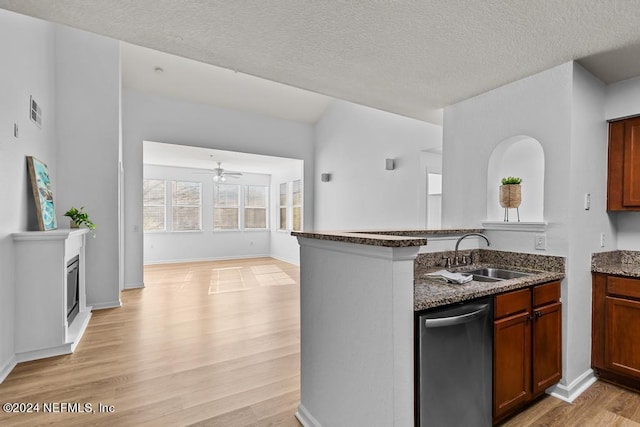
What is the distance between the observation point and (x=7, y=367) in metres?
2.52

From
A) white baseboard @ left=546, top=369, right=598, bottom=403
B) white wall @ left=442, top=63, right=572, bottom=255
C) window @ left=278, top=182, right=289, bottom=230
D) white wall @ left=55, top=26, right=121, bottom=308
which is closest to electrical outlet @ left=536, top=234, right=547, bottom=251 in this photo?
white wall @ left=442, top=63, right=572, bottom=255

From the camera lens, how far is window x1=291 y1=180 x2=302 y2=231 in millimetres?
8070

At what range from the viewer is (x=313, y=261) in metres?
1.87

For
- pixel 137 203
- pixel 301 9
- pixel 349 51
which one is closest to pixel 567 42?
pixel 349 51

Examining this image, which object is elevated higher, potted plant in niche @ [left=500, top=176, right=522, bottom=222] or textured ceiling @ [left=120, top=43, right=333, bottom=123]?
textured ceiling @ [left=120, top=43, right=333, bottom=123]

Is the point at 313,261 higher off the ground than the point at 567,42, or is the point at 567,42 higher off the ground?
the point at 567,42

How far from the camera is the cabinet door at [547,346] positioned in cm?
206

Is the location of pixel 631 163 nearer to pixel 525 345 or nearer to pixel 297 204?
pixel 525 345

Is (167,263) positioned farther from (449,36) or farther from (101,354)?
(449,36)

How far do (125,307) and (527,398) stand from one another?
471 centimetres

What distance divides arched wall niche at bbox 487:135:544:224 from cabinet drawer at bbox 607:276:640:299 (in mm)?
695

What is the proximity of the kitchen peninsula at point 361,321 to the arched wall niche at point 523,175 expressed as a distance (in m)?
0.92

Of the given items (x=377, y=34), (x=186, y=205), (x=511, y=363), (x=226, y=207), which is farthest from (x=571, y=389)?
(x=186, y=205)

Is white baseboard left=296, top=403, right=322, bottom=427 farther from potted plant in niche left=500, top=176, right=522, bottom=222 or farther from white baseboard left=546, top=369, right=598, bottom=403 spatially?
potted plant in niche left=500, top=176, right=522, bottom=222
